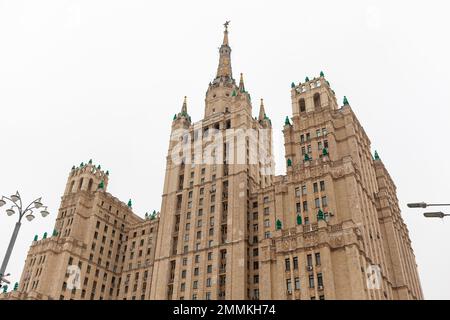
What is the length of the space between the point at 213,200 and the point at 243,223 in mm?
11082

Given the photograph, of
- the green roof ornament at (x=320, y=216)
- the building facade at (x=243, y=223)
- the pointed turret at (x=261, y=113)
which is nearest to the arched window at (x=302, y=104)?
the building facade at (x=243, y=223)

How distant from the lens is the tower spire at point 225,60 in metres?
139

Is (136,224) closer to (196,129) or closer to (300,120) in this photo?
(196,129)

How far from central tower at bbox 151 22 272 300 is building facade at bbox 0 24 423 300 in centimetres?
29

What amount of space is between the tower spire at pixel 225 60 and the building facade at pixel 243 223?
12.7 feet

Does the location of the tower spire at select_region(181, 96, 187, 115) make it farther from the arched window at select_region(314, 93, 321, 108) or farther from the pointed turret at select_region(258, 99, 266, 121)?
the arched window at select_region(314, 93, 321, 108)

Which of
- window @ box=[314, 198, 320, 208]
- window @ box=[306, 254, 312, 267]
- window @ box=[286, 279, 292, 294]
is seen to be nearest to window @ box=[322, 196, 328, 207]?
window @ box=[314, 198, 320, 208]

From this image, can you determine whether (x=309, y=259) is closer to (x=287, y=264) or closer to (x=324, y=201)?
(x=287, y=264)

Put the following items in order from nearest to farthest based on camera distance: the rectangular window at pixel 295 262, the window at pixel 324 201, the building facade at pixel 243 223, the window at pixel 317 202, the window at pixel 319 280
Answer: the window at pixel 319 280 → the rectangular window at pixel 295 262 → the building facade at pixel 243 223 → the window at pixel 324 201 → the window at pixel 317 202

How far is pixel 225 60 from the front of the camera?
145250mm

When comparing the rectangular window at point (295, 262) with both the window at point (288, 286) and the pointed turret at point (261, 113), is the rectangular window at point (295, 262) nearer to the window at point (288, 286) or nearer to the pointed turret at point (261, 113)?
the window at point (288, 286)

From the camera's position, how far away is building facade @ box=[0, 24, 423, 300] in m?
73.5

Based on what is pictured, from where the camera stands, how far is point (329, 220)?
252 feet
